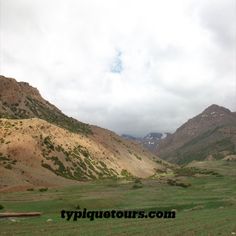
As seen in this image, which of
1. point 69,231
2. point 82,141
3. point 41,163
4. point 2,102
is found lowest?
point 69,231

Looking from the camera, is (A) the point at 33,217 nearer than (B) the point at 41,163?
Yes

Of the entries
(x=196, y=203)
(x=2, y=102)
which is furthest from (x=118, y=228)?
(x=2, y=102)

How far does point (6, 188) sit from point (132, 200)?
34.0m

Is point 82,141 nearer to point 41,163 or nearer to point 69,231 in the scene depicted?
point 41,163

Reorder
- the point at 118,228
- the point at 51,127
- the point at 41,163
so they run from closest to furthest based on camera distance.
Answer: the point at 118,228 < the point at 41,163 < the point at 51,127

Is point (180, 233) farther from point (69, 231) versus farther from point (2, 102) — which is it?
point (2, 102)

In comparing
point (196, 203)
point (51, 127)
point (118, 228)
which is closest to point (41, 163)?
point (51, 127)

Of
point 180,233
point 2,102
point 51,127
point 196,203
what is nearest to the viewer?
point 180,233

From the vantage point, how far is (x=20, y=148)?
122375 mm

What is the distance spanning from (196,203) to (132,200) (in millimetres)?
9753

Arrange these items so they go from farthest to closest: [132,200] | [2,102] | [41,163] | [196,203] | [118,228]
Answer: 1. [2,102]
2. [41,163]
3. [132,200]
4. [196,203]
5. [118,228]

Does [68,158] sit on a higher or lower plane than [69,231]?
higher

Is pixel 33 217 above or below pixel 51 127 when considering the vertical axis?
below

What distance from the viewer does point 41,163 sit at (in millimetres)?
119312
